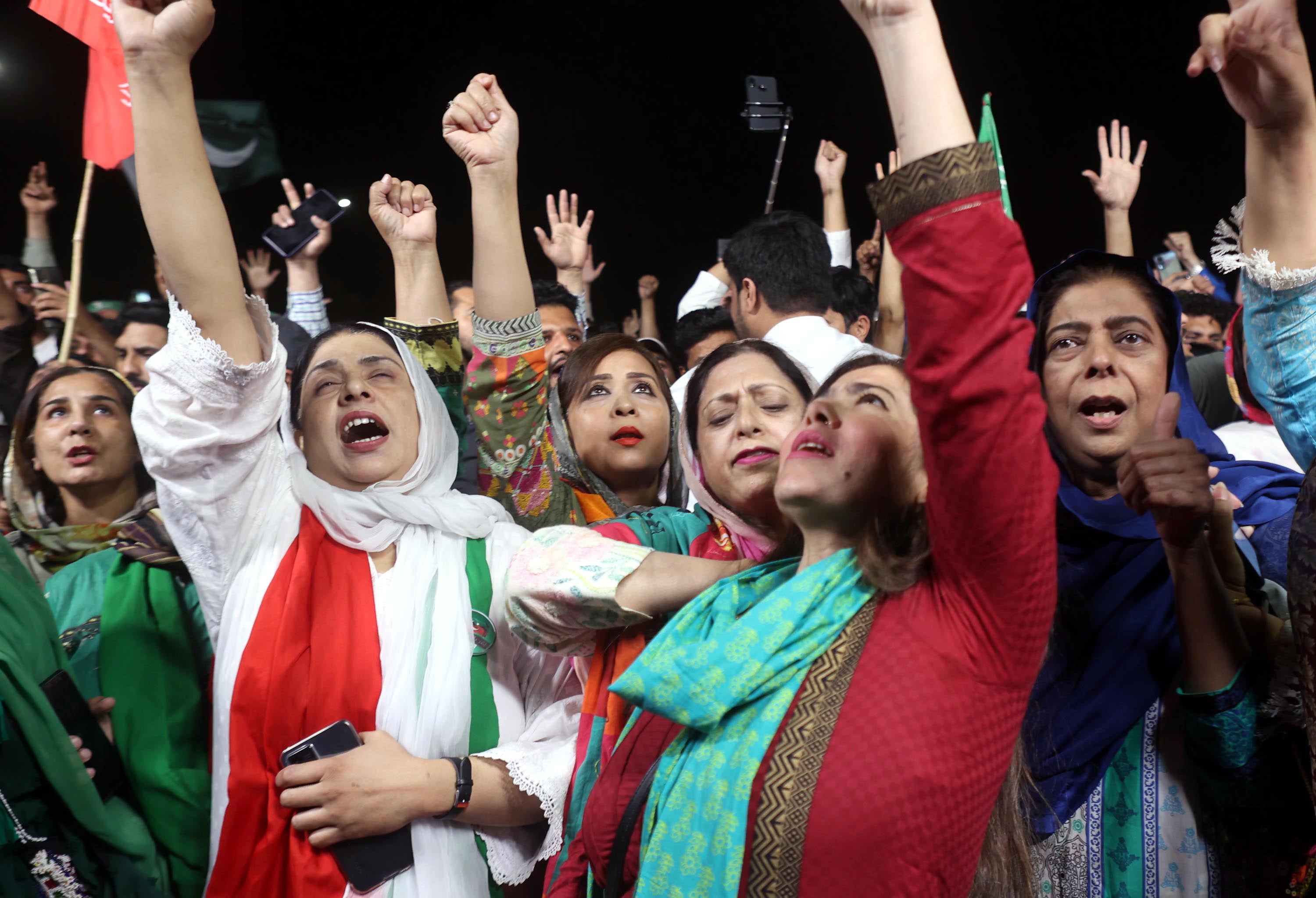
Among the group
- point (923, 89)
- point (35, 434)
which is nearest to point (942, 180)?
point (923, 89)

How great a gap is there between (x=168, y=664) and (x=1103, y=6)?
6446 mm

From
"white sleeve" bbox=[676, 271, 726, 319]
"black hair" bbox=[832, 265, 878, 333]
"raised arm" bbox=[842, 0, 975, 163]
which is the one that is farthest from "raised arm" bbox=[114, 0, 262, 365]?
"white sleeve" bbox=[676, 271, 726, 319]

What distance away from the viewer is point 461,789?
5.30ft

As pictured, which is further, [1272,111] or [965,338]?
[1272,111]

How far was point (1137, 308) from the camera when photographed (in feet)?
5.20

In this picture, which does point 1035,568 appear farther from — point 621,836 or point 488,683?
point 488,683

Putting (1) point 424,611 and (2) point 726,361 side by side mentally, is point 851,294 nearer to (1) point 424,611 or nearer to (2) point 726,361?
(2) point 726,361

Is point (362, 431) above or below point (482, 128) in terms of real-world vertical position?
below

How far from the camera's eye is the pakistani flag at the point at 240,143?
3.24 m

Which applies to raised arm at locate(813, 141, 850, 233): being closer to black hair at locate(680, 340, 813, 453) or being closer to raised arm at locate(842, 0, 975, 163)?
black hair at locate(680, 340, 813, 453)

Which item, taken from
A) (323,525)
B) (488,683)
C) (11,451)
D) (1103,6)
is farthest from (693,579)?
(1103,6)

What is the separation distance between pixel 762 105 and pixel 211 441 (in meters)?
3.43

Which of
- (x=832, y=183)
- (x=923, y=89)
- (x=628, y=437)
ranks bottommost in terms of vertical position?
(x=628, y=437)

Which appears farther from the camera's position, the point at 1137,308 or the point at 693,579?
the point at 1137,308
